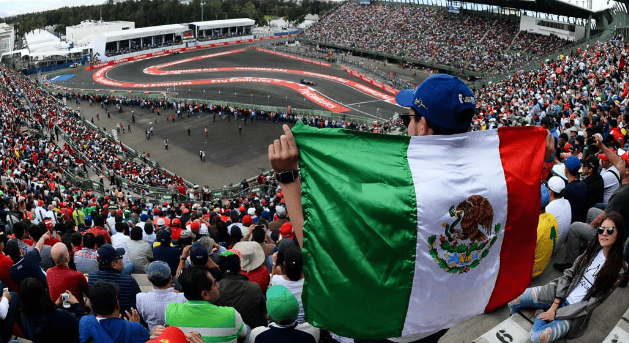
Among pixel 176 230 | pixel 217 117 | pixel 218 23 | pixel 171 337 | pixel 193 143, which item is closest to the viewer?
pixel 171 337

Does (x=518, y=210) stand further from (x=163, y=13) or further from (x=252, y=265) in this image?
(x=163, y=13)

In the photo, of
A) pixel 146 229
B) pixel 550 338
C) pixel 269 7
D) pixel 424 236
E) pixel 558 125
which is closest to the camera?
pixel 424 236

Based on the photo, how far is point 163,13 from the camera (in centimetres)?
9538

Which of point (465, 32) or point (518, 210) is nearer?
point (518, 210)

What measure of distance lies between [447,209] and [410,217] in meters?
0.22

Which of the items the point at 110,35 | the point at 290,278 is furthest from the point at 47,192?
the point at 110,35

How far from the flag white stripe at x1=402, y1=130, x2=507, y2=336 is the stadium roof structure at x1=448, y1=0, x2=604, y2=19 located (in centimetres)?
5177

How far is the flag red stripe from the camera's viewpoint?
3.31 metres

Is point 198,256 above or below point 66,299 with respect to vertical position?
above

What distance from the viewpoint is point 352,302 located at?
303 cm

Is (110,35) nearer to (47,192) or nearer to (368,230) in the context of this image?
(47,192)

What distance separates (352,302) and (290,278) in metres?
2.60

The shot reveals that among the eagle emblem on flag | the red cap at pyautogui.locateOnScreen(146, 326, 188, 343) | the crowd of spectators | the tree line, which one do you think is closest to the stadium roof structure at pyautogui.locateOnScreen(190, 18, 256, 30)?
the crowd of spectators

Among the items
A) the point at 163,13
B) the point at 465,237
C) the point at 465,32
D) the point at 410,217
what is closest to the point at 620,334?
the point at 465,237
